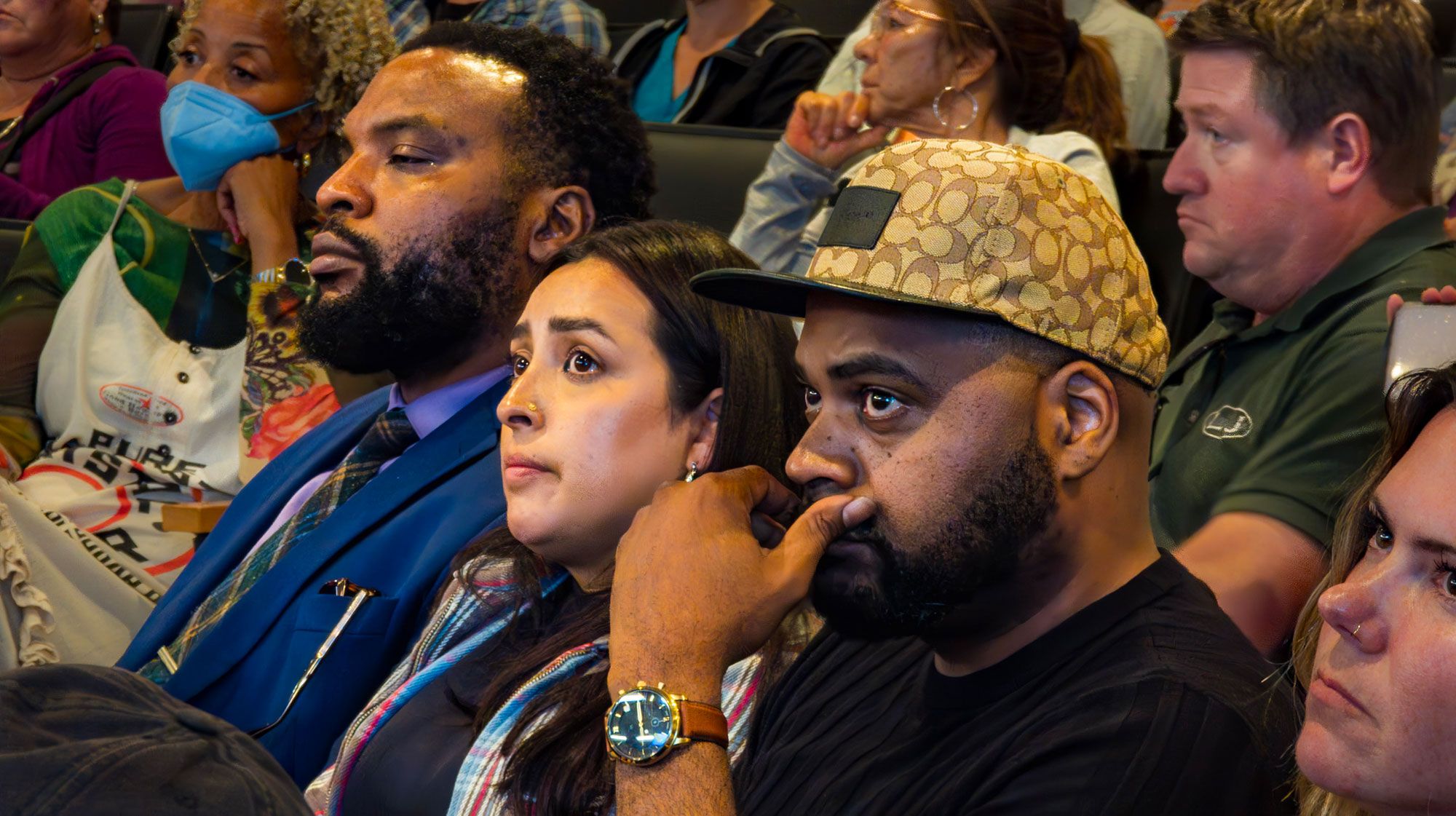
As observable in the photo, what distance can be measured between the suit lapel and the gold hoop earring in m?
1.16

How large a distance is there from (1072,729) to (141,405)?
235 cm

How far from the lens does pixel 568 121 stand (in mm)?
2389

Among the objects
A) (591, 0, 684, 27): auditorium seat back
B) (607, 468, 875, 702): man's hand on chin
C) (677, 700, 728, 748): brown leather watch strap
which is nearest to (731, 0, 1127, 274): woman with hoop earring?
(607, 468, 875, 702): man's hand on chin

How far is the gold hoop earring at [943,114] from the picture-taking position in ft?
9.47

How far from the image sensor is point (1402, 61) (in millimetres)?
2311

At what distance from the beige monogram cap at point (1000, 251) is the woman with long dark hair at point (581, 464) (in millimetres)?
314

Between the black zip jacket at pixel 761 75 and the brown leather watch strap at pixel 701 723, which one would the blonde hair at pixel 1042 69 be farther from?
the brown leather watch strap at pixel 701 723

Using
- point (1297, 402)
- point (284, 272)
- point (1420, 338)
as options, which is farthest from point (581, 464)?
point (284, 272)

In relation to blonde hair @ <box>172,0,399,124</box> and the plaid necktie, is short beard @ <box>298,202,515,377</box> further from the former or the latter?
blonde hair @ <box>172,0,399,124</box>

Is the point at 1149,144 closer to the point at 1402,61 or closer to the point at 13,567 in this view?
the point at 1402,61

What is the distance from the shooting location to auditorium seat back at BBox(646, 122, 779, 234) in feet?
10.8

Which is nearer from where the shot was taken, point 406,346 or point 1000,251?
point 1000,251

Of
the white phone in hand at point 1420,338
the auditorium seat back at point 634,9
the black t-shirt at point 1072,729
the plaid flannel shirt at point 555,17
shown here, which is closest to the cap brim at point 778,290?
the black t-shirt at point 1072,729

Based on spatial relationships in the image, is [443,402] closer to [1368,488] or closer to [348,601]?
[348,601]
